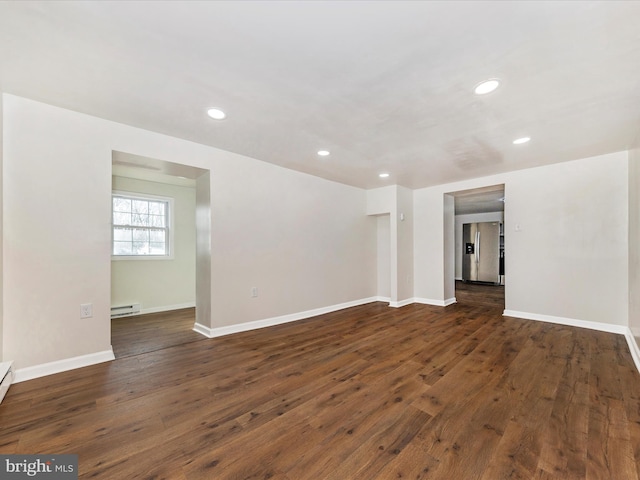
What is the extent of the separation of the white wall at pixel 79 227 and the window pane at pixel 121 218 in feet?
7.12

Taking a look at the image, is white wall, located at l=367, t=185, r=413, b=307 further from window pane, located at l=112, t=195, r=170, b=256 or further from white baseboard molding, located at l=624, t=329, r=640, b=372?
window pane, located at l=112, t=195, r=170, b=256

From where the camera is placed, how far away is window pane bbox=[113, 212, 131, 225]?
15.2 ft

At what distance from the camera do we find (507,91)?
2.17 metres

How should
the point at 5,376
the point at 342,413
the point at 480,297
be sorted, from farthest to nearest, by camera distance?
the point at 480,297
the point at 5,376
the point at 342,413

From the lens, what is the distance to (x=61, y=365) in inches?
97.5

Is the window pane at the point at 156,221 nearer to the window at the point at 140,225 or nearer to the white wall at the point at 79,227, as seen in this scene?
the window at the point at 140,225

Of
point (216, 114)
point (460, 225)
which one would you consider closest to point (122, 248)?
point (216, 114)

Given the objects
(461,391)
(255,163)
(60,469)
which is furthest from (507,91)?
(60,469)

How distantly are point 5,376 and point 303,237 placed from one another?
3.44 m

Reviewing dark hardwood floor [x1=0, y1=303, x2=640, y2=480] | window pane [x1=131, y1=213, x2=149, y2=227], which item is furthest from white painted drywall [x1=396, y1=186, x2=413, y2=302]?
window pane [x1=131, y1=213, x2=149, y2=227]

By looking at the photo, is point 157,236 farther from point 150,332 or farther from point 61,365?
point 61,365

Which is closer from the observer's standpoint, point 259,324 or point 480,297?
point 259,324

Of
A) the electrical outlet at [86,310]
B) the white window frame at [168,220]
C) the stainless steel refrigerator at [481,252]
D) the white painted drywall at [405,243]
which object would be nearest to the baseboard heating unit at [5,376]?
the electrical outlet at [86,310]

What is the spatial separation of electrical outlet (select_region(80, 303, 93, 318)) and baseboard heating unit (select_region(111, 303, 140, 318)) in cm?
216
